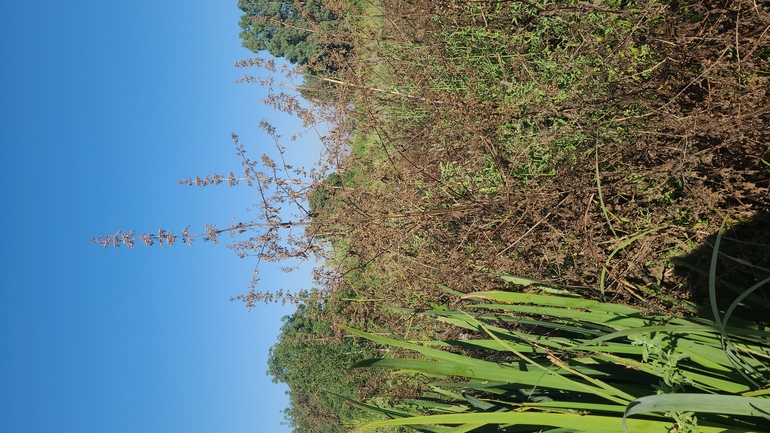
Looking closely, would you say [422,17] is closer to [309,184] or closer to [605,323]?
[309,184]

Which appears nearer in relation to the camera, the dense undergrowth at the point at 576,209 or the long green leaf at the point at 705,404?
the long green leaf at the point at 705,404

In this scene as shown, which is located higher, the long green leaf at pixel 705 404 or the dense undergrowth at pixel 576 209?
the dense undergrowth at pixel 576 209

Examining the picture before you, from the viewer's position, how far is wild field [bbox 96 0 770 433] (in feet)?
6.24

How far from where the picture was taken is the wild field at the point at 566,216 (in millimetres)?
1903

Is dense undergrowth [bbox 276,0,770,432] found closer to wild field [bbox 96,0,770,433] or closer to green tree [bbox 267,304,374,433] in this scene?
wild field [bbox 96,0,770,433]

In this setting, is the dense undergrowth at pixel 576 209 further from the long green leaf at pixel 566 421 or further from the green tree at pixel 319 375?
the green tree at pixel 319 375

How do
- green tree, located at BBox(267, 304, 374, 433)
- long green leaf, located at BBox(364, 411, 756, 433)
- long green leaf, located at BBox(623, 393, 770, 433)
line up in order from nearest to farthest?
long green leaf, located at BBox(623, 393, 770, 433) < long green leaf, located at BBox(364, 411, 756, 433) < green tree, located at BBox(267, 304, 374, 433)

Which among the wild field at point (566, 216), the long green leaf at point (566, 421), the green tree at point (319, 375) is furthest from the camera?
the green tree at point (319, 375)

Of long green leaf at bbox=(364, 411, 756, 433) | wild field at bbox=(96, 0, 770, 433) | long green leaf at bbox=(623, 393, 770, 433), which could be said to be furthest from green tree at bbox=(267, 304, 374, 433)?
long green leaf at bbox=(623, 393, 770, 433)

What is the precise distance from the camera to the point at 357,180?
5918mm

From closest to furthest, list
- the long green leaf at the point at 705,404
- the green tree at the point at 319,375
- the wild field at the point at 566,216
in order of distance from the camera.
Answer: the long green leaf at the point at 705,404
the wild field at the point at 566,216
the green tree at the point at 319,375

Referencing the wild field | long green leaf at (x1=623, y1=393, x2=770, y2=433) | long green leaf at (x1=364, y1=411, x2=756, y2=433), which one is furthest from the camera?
the wild field

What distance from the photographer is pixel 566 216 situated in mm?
2934

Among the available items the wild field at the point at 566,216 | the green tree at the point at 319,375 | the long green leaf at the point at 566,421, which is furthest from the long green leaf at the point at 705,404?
the green tree at the point at 319,375
